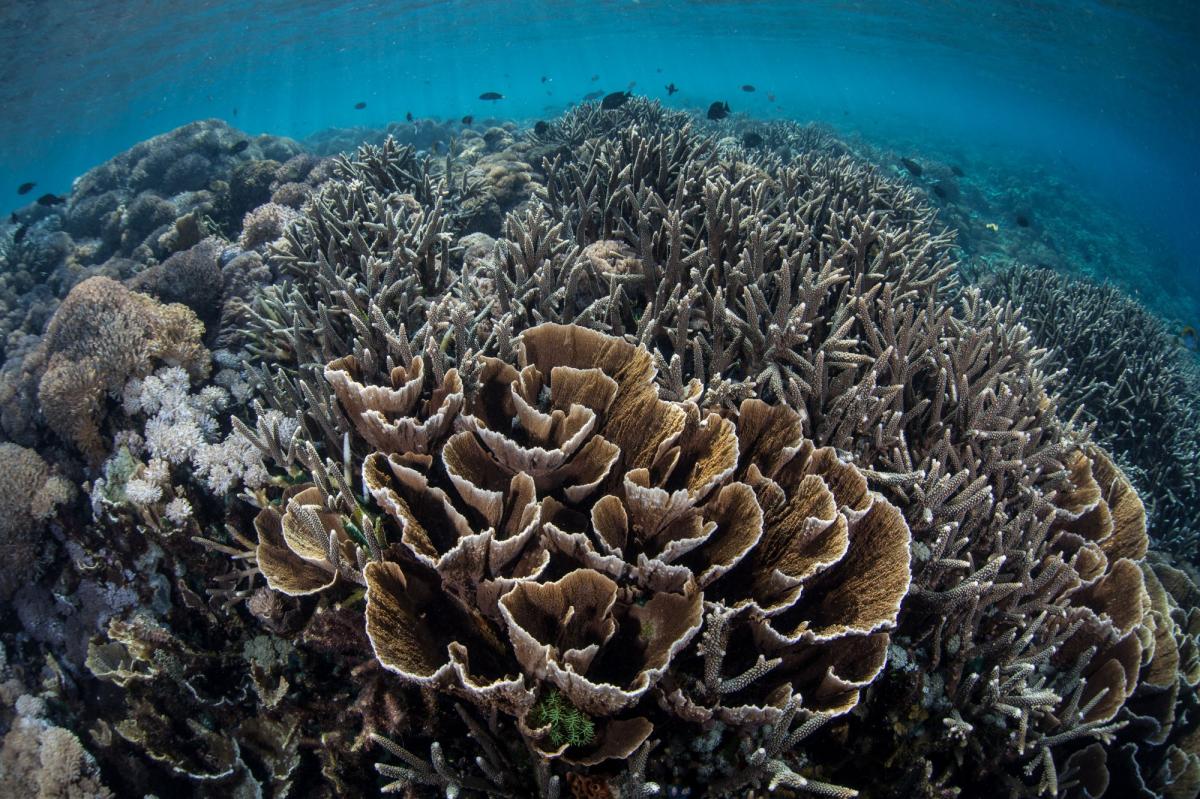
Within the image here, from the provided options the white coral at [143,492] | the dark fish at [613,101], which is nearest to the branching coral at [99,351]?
the white coral at [143,492]

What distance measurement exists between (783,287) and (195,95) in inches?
3427

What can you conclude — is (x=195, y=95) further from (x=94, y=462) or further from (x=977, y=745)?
(x=977, y=745)

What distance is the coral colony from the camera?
6.22ft

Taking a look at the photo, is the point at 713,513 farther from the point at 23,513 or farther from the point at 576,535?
the point at 23,513

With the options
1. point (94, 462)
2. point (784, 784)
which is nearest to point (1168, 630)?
point (784, 784)

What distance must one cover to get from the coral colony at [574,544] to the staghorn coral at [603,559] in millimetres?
15

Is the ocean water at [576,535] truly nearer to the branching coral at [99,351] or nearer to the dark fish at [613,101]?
the branching coral at [99,351]

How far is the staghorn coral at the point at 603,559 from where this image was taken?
1.75 metres

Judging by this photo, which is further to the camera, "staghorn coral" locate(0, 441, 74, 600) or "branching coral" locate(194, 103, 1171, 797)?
"staghorn coral" locate(0, 441, 74, 600)

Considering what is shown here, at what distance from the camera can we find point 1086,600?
9.28 feet

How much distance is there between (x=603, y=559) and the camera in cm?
185

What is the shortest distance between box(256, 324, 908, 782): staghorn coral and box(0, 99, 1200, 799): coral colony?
1 cm

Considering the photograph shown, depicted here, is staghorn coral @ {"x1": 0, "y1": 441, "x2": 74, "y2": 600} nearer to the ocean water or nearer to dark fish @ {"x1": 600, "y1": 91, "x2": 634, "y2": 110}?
the ocean water

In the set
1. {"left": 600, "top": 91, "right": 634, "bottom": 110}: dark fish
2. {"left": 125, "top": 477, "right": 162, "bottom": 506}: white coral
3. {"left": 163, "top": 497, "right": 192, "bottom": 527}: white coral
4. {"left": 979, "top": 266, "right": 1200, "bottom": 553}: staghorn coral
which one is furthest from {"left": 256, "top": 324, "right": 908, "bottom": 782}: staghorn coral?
{"left": 600, "top": 91, "right": 634, "bottom": 110}: dark fish
